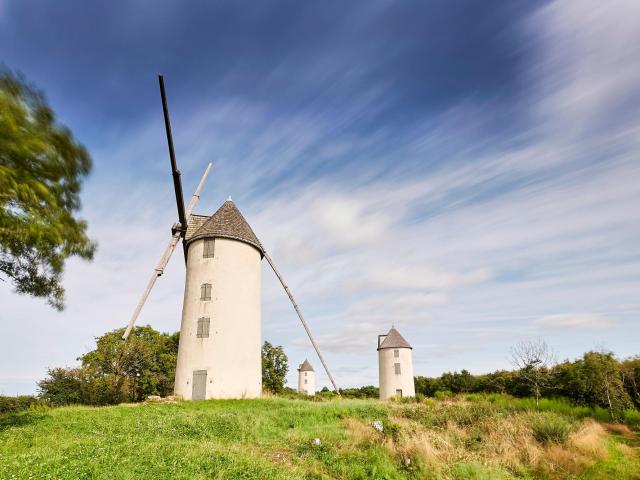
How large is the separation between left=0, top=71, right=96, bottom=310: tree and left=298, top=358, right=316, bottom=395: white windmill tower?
60923mm

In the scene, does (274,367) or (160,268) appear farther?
(274,367)

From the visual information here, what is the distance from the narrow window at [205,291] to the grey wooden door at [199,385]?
4.09 metres

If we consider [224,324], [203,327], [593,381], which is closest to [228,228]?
[224,324]

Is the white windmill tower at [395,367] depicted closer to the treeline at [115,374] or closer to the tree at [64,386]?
the treeline at [115,374]

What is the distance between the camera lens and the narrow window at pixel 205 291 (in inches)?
864

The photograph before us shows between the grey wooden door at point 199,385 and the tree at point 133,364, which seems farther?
the tree at point 133,364

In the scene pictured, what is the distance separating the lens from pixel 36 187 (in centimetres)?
895

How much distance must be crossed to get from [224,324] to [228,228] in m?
5.97

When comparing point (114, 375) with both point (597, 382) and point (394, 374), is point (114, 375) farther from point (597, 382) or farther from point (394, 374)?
point (597, 382)

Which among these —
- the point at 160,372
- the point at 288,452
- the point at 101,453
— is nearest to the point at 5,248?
the point at 101,453

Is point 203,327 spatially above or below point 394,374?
above

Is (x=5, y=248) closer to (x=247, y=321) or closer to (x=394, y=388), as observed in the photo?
(x=247, y=321)

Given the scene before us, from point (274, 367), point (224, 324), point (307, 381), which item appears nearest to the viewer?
point (224, 324)

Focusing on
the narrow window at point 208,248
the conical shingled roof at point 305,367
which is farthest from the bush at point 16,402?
the conical shingled roof at point 305,367
